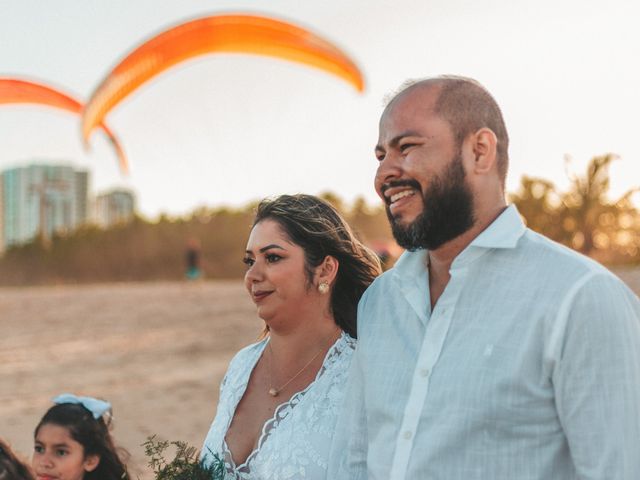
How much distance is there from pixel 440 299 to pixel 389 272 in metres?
0.34

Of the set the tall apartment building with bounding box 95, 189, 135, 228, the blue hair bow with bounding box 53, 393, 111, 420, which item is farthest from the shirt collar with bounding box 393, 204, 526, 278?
the tall apartment building with bounding box 95, 189, 135, 228

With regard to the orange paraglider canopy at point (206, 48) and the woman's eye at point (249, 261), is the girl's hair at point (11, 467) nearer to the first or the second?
the woman's eye at point (249, 261)

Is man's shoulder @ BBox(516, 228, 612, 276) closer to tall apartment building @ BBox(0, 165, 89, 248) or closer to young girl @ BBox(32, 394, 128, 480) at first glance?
young girl @ BBox(32, 394, 128, 480)

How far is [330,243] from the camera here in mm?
3320

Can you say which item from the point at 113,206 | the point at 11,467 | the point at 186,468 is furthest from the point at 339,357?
the point at 113,206

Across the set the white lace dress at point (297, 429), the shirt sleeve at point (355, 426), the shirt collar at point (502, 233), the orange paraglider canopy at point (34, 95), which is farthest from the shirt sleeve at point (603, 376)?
the orange paraglider canopy at point (34, 95)

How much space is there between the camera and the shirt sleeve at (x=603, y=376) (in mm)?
1769

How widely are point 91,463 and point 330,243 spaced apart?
5.82 ft

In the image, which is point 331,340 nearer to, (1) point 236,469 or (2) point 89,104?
(1) point 236,469

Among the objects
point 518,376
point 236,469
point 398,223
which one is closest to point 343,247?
point 236,469

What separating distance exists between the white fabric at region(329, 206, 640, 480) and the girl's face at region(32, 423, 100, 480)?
7.39 ft

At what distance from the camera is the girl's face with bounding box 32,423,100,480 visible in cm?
395

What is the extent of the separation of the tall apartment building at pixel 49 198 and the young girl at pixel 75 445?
45.8m

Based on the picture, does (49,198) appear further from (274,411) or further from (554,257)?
(554,257)
